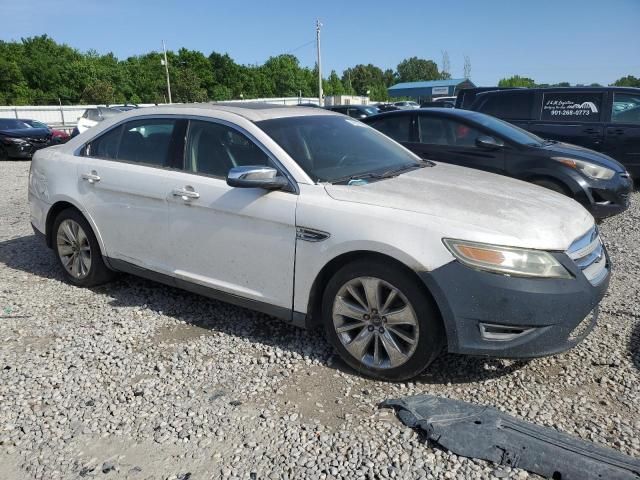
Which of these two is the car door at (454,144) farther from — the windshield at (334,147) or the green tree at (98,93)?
the green tree at (98,93)

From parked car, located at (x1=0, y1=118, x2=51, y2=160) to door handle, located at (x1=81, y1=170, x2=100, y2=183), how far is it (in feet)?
47.0

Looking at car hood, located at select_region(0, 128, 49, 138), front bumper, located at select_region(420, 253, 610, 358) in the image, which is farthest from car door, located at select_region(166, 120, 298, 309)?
car hood, located at select_region(0, 128, 49, 138)

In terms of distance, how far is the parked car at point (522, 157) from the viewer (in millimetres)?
→ 6426

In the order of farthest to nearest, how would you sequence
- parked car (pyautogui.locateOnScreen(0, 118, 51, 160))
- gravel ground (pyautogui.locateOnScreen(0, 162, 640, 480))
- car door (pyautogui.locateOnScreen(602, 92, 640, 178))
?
1. parked car (pyautogui.locateOnScreen(0, 118, 51, 160))
2. car door (pyautogui.locateOnScreen(602, 92, 640, 178))
3. gravel ground (pyautogui.locateOnScreen(0, 162, 640, 480))

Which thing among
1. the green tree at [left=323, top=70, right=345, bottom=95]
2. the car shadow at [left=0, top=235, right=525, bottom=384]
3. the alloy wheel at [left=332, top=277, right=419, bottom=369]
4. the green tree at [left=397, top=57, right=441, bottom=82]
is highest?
the green tree at [left=397, top=57, right=441, bottom=82]

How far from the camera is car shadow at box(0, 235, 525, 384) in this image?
3.34m

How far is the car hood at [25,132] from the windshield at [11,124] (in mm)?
203

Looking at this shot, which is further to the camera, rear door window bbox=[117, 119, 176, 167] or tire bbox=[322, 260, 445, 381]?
rear door window bbox=[117, 119, 176, 167]

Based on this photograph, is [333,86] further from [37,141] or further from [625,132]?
[625,132]

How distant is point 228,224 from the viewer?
363 centimetres

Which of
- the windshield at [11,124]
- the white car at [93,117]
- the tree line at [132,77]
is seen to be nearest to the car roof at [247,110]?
the white car at [93,117]

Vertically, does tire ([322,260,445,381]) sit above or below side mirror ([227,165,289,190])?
below

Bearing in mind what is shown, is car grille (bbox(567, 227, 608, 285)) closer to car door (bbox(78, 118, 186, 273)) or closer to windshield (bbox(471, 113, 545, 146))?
car door (bbox(78, 118, 186, 273))

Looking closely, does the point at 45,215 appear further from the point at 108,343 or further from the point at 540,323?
the point at 540,323
